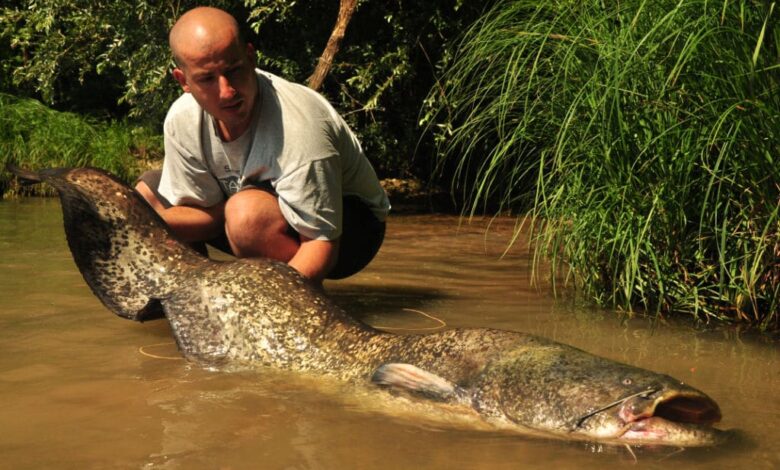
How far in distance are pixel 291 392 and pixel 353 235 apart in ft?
5.12

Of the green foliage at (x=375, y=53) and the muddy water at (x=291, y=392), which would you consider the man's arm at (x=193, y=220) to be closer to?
the muddy water at (x=291, y=392)

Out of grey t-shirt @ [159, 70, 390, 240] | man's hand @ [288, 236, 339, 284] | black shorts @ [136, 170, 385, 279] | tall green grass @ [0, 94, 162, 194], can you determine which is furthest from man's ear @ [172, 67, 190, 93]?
tall green grass @ [0, 94, 162, 194]

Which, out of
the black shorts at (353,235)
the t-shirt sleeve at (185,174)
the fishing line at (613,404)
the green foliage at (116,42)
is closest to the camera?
the fishing line at (613,404)

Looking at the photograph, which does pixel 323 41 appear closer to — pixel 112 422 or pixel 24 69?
pixel 24 69

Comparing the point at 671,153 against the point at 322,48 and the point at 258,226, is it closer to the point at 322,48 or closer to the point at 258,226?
the point at 258,226

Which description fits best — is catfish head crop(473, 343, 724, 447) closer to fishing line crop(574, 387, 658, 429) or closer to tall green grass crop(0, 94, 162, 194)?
fishing line crop(574, 387, 658, 429)

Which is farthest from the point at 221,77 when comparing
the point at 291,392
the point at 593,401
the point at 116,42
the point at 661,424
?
the point at 116,42

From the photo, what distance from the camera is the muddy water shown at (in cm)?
307

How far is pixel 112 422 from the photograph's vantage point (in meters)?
3.41

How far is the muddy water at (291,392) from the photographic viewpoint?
3.07 meters

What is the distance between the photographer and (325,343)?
3.97m

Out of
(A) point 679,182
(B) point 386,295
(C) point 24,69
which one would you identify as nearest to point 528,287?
(B) point 386,295

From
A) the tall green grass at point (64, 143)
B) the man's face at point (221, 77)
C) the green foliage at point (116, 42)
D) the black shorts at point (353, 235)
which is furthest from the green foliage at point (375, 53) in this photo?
the man's face at point (221, 77)

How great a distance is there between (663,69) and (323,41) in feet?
20.4
